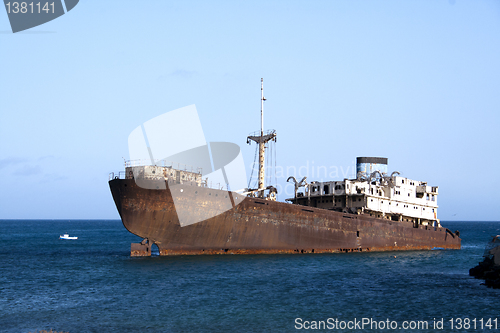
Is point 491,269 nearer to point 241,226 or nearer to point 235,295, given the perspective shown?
point 235,295

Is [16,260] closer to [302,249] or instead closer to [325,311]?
[302,249]

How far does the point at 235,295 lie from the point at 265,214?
12211 mm

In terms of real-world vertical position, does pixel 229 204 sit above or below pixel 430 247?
above

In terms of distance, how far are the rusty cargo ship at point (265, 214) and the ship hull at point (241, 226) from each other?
61 mm

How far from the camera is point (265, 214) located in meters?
32.4

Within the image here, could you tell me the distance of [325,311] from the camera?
1808cm

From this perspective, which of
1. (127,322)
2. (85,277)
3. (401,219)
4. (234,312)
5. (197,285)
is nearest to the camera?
(127,322)

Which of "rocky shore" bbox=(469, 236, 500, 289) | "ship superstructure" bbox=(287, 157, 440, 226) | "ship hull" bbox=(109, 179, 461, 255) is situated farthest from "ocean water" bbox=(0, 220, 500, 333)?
"ship superstructure" bbox=(287, 157, 440, 226)

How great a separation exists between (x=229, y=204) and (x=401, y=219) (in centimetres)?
1920

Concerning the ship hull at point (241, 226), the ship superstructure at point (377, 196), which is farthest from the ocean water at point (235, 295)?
the ship superstructure at point (377, 196)

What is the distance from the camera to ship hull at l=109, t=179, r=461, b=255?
1172 inches

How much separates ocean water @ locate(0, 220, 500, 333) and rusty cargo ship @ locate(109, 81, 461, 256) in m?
1.33

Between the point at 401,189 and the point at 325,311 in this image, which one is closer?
the point at 325,311

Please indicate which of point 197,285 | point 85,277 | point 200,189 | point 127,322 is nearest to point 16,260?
point 85,277
